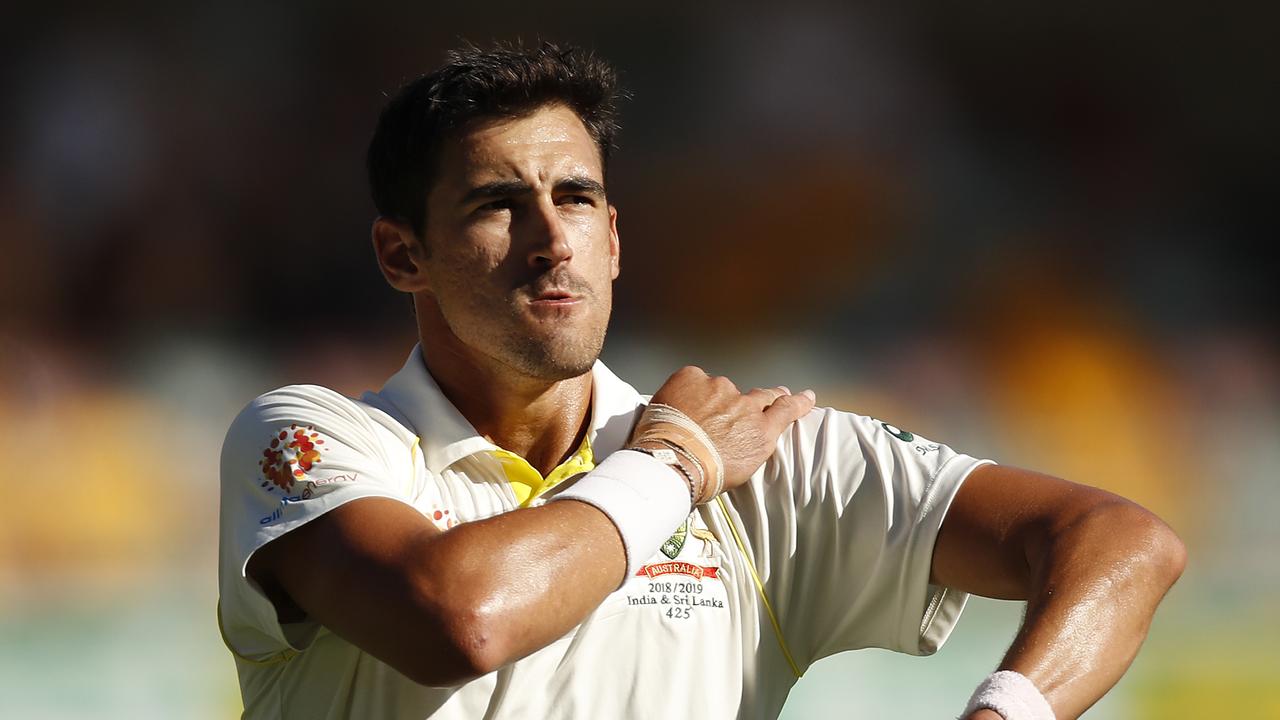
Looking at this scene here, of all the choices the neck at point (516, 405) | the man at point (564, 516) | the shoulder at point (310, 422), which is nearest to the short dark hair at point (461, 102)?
the man at point (564, 516)

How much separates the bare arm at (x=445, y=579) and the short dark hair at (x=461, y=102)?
0.66 m

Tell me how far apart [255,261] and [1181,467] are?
407 cm

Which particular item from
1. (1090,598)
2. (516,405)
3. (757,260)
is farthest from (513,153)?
(757,260)

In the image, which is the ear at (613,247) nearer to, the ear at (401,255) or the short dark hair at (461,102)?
the short dark hair at (461,102)

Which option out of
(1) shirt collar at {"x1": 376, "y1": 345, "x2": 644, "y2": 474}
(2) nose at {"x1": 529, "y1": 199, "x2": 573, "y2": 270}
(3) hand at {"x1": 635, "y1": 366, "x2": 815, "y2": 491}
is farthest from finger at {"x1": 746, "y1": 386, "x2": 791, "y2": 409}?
(2) nose at {"x1": 529, "y1": 199, "x2": 573, "y2": 270}

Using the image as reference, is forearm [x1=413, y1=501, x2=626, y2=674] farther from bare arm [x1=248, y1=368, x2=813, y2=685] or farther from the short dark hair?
→ the short dark hair

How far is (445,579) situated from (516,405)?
578mm

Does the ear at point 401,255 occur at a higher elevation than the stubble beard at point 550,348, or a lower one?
higher

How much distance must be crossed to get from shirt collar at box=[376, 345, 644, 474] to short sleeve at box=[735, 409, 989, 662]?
0.74ft

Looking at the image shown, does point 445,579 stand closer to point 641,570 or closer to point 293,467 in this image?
point 293,467

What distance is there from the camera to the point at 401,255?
226 centimetres

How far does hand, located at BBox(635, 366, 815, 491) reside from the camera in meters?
1.99

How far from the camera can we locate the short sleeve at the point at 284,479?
69.2 inches

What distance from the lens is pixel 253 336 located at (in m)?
5.83
